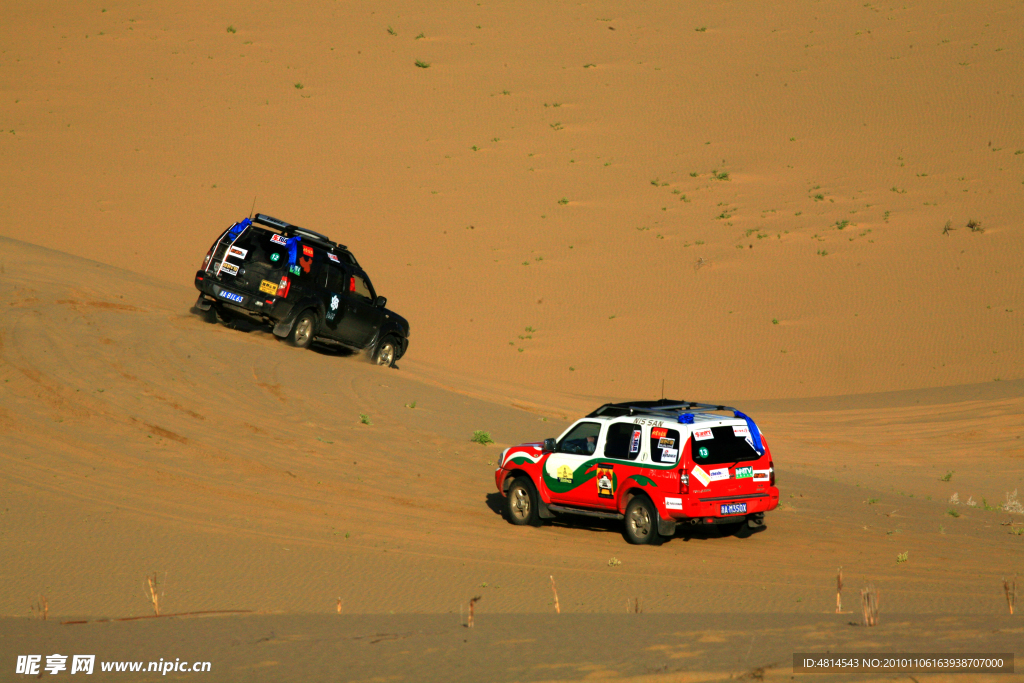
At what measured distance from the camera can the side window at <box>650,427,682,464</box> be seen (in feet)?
37.7

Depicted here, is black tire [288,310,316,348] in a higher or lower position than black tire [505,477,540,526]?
higher

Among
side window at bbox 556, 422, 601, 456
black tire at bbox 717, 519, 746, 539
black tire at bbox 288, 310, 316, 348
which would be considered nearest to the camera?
side window at bbox 556, 422, 601, 456

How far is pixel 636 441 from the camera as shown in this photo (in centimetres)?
1197

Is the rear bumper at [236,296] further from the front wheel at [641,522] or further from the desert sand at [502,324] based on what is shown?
the front wheel at [641,522]

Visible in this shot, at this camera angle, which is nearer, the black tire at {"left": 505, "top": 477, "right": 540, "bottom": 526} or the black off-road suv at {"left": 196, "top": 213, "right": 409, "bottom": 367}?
the black tire at {"left": 505, "top": 477, "right": 540, "bottom": 526}

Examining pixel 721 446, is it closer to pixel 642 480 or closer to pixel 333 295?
pixel 642 480

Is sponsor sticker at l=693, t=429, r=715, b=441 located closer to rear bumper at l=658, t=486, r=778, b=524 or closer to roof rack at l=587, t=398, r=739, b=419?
roof rack at l=587, t=398, r=739, b=419

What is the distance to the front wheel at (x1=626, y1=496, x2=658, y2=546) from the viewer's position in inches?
466

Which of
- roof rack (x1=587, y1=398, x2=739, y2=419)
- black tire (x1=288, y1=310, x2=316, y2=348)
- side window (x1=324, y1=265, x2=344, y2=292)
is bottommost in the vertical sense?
roof rack (x1=587, y1=398, x2=739, y2=419)

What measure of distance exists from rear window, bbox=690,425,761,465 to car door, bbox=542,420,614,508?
120 cm

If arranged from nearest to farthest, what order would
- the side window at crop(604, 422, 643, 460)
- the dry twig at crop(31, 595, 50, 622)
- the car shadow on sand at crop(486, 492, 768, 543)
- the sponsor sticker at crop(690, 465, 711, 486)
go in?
the dry twig at crop(31, 595, 50, 622), the sponsor sticker at crop(690, 465, 711, 486), the side window at crop(604, 422, 643, 460), the car shadow on sand at crop(486, 492, 768, 543)

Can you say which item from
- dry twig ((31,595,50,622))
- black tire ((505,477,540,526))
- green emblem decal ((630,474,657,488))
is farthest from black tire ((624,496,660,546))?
dry twig ((31,595,50,622))

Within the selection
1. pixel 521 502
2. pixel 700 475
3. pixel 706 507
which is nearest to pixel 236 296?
pixel 521 502

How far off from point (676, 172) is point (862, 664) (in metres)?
39.6
